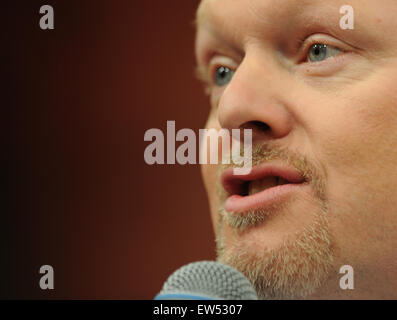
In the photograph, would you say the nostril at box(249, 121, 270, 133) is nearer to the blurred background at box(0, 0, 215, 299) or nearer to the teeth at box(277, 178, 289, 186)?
the teeth at box(277, 178, 289, 186)

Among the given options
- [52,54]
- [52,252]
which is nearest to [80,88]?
[52,54]

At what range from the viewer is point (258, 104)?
85 cm

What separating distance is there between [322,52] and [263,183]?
0.24m

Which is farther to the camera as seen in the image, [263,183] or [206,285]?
[263,183]

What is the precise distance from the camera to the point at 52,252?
1955 millimetres

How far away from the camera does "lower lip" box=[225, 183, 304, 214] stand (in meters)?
0.83

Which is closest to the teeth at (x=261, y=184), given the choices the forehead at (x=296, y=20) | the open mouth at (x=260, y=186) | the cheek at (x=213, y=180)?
the open mouth at (x=260, y=186)

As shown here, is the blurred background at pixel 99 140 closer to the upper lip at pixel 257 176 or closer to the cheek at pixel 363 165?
the upper lip at pixel 257 176

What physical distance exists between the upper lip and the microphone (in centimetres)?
23

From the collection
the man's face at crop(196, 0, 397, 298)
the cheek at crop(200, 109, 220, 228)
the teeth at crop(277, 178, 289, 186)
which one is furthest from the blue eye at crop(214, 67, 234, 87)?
the teeth at crop(277, 178, 289, 186)

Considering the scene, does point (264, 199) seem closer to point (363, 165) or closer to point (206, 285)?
point (363, 165)

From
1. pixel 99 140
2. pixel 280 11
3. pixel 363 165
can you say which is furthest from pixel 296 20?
pixel 99 140
